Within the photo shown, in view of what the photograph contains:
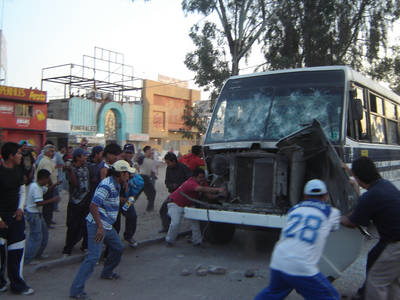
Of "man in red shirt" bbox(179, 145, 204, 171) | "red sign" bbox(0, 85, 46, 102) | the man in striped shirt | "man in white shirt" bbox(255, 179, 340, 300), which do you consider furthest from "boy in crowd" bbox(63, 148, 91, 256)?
"red sign" bbox(0, 85, 46, 102)

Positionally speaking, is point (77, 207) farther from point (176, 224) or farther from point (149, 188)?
point (149, 188)

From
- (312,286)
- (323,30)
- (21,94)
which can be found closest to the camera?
(312,286)

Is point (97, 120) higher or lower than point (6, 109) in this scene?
lower

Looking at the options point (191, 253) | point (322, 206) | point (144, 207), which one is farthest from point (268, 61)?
point (322, 206)

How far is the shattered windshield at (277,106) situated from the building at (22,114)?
2044 cm

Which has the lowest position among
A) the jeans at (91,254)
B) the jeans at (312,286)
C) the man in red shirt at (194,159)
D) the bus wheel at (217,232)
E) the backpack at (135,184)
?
the bus wheel at (217,232)

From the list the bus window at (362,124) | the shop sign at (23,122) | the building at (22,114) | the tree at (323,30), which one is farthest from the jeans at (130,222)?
the shop sign at (23,122)

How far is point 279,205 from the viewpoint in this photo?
5.90 metres

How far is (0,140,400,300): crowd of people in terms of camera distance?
9.80 feet

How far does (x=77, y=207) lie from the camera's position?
6098mm

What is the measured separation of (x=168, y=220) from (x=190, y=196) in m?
1.61

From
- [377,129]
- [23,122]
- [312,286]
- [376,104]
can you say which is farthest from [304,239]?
[23,122]

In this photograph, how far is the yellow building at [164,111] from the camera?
3759 centimetres

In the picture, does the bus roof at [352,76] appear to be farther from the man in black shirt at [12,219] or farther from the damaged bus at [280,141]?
the man in black shirt at [12,219]
